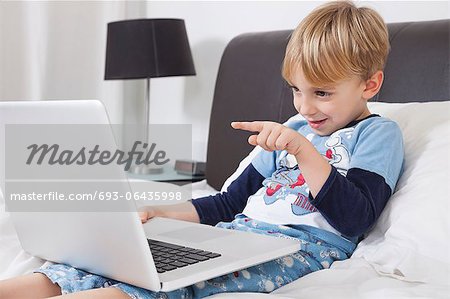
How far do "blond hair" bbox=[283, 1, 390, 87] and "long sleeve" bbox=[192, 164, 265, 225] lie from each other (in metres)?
0.26

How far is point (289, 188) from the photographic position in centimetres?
131

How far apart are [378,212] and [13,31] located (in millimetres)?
1774

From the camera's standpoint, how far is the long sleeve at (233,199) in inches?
58.2

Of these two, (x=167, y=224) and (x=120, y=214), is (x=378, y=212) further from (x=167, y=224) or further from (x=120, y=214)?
(x=120, y=214)

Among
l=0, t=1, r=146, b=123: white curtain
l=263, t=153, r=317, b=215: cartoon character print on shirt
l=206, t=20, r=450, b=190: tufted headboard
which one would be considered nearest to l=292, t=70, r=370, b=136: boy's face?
l=263, t=153, r=317, b=215: cartoon character print on shirt

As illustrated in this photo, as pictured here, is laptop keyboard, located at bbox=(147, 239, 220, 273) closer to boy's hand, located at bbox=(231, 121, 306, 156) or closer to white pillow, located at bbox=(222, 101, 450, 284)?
boy's hand, located at bbox=(231, 121, 306, 156)

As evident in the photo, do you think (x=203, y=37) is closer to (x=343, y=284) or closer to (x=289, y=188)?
(x=289, y=188)

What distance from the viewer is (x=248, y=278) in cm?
109

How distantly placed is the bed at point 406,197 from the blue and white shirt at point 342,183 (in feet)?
0.15

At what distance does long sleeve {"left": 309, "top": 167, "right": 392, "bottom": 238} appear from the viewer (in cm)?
115

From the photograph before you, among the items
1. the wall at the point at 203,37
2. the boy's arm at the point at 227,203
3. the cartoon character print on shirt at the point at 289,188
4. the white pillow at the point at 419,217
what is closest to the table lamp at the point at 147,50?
the wall at the point at 203,37

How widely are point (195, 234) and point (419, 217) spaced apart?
0.38 metres

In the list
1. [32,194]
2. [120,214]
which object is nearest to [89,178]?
[120,214]

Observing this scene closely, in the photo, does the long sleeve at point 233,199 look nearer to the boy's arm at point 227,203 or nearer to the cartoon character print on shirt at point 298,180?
the boy's arm at point 227,203
